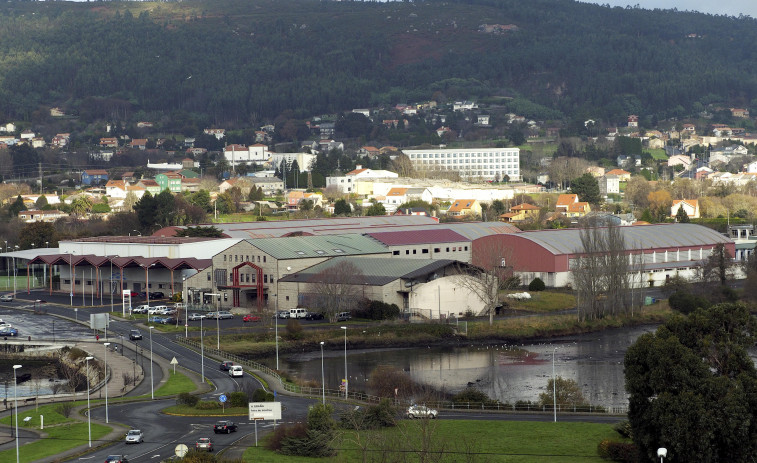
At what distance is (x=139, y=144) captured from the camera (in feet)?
557

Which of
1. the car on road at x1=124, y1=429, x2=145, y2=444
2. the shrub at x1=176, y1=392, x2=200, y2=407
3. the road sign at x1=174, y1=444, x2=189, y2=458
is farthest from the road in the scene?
the road sign at x1=174, y1=444, x2=189, y2=458

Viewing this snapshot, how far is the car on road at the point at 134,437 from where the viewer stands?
90.6 feet

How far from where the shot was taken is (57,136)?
174m

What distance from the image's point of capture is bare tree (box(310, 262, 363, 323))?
167 feet

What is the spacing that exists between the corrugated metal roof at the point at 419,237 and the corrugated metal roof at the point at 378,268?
7495mm

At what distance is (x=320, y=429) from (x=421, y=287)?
→ 83.1 feet

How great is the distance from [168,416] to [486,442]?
901cm

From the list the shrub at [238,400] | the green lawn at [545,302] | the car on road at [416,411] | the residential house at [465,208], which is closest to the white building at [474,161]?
the residential house at [465,208]

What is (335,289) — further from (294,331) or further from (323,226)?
(323,226)

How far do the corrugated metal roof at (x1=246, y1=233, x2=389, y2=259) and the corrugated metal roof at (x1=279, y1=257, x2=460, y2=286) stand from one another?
3.99 ft

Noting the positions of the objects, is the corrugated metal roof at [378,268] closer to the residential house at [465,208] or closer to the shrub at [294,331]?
the shrub at [294,331]

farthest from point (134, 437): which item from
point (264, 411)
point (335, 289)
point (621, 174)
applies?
point (621, 174)

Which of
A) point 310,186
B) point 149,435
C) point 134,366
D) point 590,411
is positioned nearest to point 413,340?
point 134,366

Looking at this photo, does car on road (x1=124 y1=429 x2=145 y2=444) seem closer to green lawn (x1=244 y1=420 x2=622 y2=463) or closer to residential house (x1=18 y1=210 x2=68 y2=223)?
green lawn (x1=244 y1=420 x2=622 y2=463)
